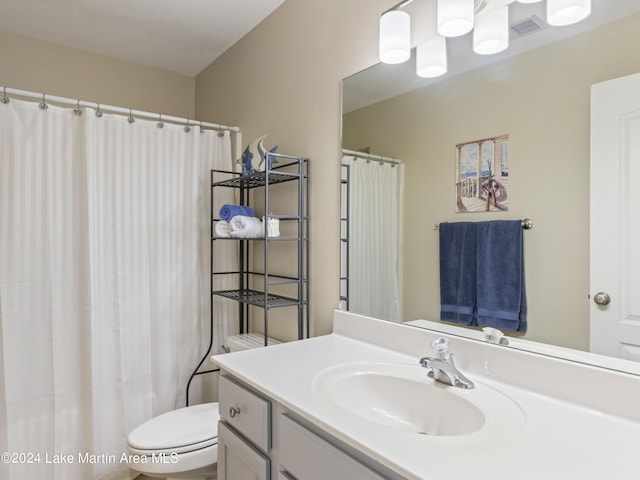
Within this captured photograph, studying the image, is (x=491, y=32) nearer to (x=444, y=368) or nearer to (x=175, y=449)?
(x=444, y=368)

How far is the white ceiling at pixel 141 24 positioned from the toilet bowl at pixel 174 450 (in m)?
2.00

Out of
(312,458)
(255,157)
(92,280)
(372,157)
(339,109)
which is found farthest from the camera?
(255,157)

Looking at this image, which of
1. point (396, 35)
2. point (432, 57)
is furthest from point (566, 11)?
point (396, 35)

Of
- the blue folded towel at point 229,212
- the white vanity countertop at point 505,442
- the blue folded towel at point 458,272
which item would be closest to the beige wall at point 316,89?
the blue folded towel at point 229,212

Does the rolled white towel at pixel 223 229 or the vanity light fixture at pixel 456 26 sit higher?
the vanity light fixture at pixel 456 26

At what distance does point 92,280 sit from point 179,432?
2.70ft

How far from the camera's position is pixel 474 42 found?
1243 mm

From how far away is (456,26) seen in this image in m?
1.24

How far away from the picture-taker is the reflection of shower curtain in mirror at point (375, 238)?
1485 millimetres

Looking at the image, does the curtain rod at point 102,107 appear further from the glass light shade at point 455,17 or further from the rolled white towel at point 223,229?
the glass light shade at point 455,17

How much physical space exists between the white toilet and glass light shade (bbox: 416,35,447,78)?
5.35 ft

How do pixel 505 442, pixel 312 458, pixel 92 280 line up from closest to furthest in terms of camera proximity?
pixel 505 442 < pixel 312 458 < pixel 92 280

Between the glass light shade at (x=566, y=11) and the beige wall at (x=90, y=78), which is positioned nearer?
the glass light shade at (x=566, y=11)

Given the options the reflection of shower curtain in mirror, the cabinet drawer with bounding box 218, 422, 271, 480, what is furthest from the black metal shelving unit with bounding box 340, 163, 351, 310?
the cabinet drawer with bounding box 218, 422, 271, 480
